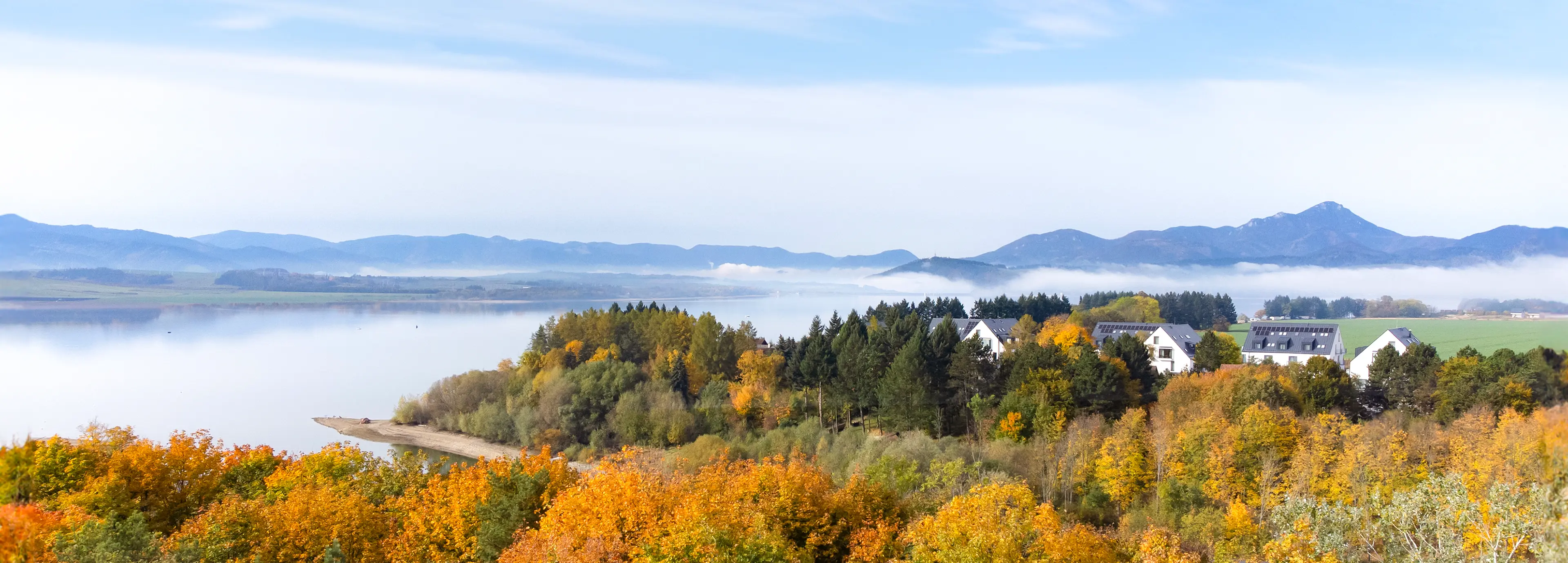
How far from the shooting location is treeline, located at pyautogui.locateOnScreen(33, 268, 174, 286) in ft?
281

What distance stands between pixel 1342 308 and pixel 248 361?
56.6 m

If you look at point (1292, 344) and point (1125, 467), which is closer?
point (1125, 467)

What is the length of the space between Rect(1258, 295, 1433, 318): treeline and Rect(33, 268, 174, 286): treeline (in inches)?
4008

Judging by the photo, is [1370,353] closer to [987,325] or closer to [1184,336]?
[1184,336]

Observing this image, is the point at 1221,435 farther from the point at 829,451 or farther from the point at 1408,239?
the point at 829,451

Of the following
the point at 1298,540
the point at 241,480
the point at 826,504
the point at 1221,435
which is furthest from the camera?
the point at 1221,435

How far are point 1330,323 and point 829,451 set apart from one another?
720 inches

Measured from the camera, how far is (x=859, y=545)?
43.4 feet

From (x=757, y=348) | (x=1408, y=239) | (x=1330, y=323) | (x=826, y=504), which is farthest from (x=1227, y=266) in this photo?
(x=826, y=504)

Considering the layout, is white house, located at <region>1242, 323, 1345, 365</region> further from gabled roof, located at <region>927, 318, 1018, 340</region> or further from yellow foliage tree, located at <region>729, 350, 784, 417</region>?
yellow foliage tree, located at <region>729, 350, 784, 417</region>

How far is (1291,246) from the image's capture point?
2287 inches

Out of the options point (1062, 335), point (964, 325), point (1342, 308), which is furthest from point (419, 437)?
point (1342, 308)

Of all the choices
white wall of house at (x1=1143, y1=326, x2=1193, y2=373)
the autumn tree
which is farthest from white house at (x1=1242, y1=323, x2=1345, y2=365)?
white wall of house at (x1=1143, y1=326, x2=1193, y2=373)

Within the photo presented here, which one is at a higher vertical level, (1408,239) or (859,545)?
(1408,239)
